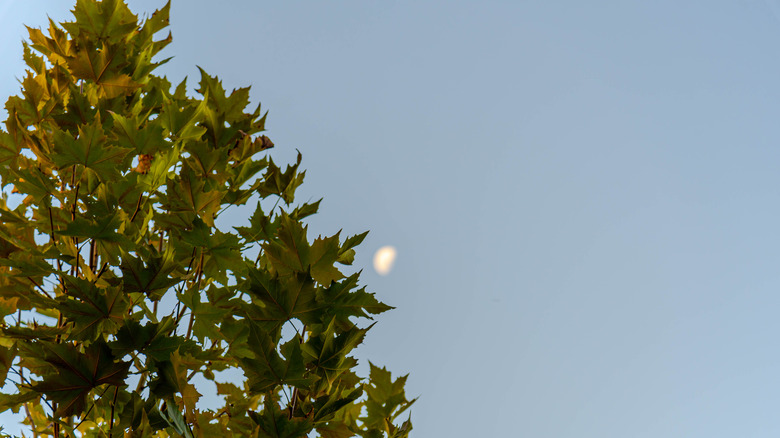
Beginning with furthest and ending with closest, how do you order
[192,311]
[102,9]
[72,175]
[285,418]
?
[102,9] < [72,175] < [192,311] < [285,418]

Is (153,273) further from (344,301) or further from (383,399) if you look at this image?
(383,399)

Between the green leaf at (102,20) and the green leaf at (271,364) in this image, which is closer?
the green leaf at (271,364)


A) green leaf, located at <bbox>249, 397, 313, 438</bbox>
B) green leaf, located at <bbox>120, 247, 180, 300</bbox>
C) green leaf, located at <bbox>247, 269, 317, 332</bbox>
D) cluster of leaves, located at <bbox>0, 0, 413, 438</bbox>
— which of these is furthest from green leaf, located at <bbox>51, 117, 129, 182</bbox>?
green leaf, located at <bbox>249, 397, 313, 438</bbox>

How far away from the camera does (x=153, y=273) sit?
0.60 meters

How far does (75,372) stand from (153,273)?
0.38ft

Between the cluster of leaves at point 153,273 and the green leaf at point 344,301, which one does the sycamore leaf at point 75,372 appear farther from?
the green leaf at point 344,301

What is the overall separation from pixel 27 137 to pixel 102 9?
237mm

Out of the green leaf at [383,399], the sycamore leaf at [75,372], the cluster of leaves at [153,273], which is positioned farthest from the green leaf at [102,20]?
the green leaf at [383,399]

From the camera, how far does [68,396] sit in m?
0.57

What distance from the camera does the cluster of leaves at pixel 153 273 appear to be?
1.83ft

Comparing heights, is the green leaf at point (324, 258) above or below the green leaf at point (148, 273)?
above

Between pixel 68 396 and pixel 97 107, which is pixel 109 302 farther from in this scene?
pixel 97 107

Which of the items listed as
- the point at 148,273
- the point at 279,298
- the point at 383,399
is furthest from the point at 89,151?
the point at 383,399

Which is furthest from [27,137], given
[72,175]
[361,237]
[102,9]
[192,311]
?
[361,237]
